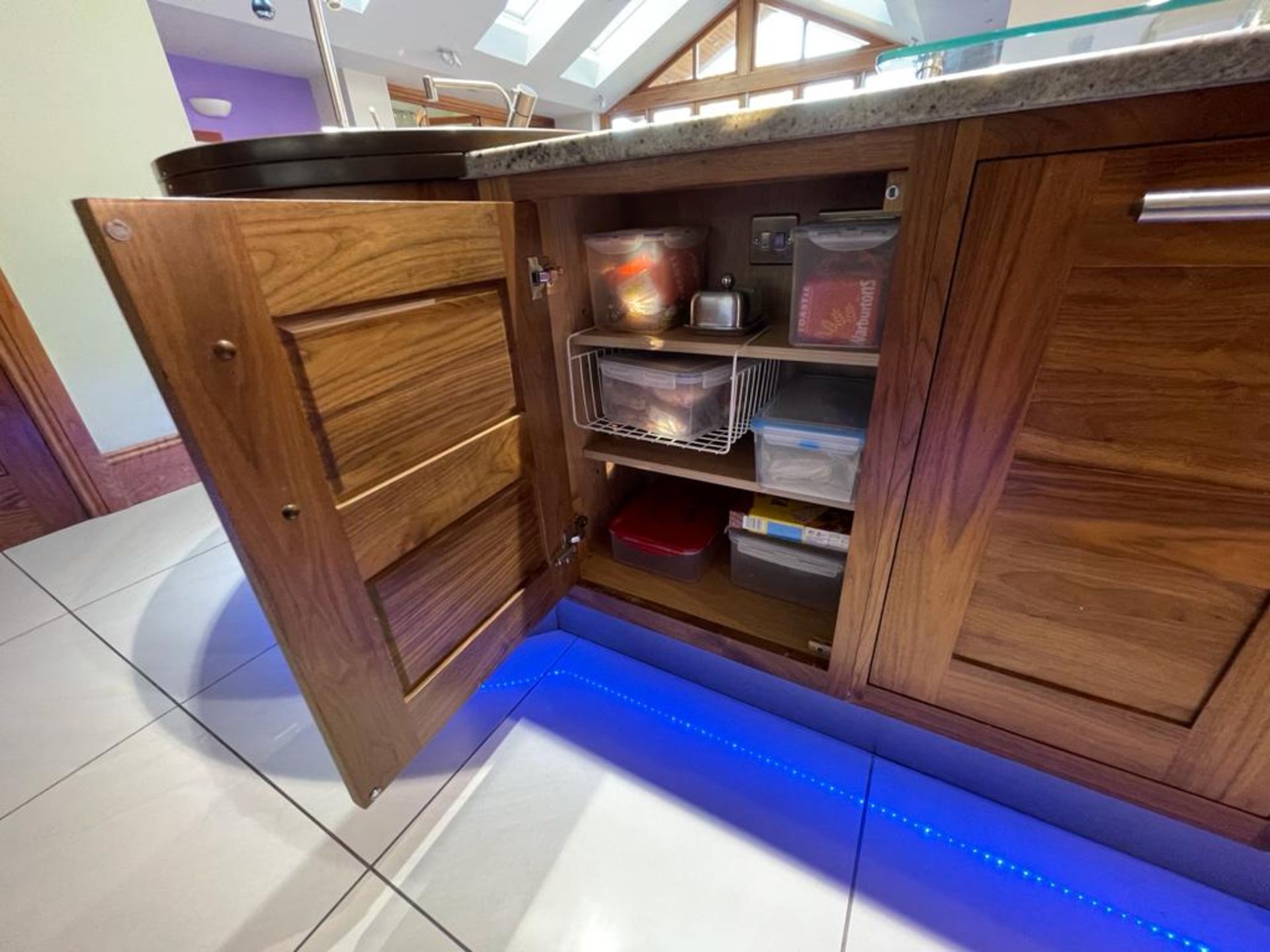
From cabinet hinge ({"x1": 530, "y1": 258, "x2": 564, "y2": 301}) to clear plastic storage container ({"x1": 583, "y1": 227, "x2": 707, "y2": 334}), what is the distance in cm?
11

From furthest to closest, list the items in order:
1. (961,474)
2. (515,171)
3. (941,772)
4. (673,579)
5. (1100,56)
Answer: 1. (673,579)
2. (941,772)
3. (515,171)
4. (961,474)
5. (1100,56)

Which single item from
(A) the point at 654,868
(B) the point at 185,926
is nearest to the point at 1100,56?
(A) the point at 654,868

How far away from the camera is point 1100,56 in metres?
0.41

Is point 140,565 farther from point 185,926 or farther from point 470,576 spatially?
point 470,576

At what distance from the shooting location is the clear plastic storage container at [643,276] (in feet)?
2.80

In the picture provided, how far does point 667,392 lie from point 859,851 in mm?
774

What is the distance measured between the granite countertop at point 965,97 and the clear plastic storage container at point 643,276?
19 cm

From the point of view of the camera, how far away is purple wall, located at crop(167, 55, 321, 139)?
307 centimetres

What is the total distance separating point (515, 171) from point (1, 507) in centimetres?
194

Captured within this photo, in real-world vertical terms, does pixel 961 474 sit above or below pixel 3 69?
below

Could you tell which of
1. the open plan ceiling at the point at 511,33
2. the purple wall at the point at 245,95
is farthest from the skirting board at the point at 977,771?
the open plan ceiling at the point at 511,33

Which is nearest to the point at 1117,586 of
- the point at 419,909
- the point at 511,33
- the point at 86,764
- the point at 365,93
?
the point at 419,909

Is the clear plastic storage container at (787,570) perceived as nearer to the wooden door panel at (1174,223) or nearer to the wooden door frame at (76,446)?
the wooden door panel at (1174,223)

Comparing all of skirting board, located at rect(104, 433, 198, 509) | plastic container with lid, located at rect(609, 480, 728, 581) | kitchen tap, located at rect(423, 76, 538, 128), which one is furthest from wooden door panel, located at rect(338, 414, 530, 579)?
skirting board, located at rect(104, 433, 198, 509)
